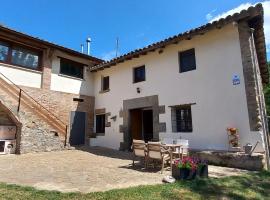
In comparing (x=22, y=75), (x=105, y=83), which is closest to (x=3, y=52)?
(x=22, y=75)

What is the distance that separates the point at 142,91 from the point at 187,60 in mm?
2772

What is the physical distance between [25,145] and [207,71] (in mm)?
8199

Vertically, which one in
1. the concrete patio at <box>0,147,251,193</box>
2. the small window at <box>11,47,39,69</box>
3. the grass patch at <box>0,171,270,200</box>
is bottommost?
the grass patch at <box>0,171,270,200</box>

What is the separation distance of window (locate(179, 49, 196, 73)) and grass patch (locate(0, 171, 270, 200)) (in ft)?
18.1

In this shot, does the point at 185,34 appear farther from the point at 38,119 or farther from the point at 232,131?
the point at 38,119

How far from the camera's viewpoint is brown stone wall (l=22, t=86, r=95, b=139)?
12069 millimetres

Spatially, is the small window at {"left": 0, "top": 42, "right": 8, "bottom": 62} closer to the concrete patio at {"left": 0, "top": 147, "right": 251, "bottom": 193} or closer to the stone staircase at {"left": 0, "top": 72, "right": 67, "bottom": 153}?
the stone staircase at {"left": 0, "top": 72, "right": 67, "bottom": 153}

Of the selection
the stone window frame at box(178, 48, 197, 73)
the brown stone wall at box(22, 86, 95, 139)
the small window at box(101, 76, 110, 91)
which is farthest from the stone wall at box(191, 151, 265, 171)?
the brown stone wall at box(22, 86, 95, 139)

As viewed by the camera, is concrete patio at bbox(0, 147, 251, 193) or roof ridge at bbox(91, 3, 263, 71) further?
roof ridge at bbox(91, 3, 263, 71)

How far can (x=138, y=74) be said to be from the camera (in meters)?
12.6

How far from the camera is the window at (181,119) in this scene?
998 centimetres

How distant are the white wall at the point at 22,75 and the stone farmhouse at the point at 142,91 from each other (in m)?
0.05

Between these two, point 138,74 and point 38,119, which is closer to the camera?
point 38,119

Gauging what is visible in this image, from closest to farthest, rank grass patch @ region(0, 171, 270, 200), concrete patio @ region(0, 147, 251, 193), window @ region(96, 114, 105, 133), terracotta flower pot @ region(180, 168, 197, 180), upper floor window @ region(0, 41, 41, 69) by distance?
grass patch @ region(0, 171, 270, 200)
concrete patio @ region(0, 147, 251, 193)
terracotta flower pot @ region(180, 168, 197, 180)
upper floor window @ region(0, 41, 41, 69)
window @ region(96, 114, 105, 133)
